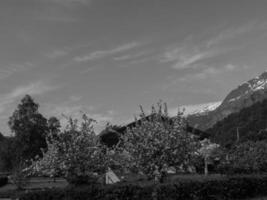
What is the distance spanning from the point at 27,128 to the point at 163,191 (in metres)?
60.0

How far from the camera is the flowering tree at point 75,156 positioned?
27.8m

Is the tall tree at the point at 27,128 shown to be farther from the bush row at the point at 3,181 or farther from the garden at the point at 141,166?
the garden at the point at 141,166

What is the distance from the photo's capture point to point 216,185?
76.6 ft

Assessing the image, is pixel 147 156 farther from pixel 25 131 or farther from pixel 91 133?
pixel 25 131

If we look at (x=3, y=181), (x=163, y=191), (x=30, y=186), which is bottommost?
(x=163, y=191)

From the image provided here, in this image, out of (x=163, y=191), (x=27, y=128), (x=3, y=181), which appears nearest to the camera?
(x=163, y=191)

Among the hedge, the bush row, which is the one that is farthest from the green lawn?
the hedge

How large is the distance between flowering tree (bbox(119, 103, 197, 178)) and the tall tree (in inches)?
2100

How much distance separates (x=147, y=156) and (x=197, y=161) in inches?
139

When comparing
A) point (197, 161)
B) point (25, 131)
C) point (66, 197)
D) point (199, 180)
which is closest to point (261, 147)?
point (197, 161)

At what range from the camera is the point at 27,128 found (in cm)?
7894

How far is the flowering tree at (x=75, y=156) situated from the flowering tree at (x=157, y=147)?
1.85 meters

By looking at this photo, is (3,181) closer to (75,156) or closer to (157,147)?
(75,156)

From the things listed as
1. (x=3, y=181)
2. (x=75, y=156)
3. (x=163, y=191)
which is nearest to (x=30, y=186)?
(x=3, y=181)
